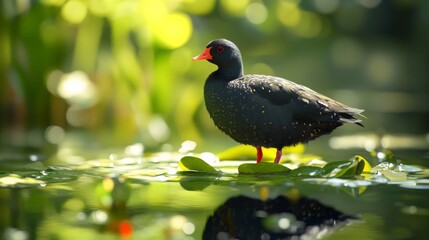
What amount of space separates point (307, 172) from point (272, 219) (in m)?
1.19

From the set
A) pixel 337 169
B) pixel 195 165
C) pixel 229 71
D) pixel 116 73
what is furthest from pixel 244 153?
pixel 116 73

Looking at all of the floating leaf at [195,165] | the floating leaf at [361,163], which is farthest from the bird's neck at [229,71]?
the floating leaf at [361,163]

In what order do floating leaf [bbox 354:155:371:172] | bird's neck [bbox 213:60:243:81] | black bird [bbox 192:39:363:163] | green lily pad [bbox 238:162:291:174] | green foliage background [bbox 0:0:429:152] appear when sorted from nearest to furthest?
1. floating leaf [bbox 354:155:371:172]
2. green lily pad [bbox 238:162:291:174]
3. black bird [bbox 192:39:363:163]
4. bird's neck [bbox 213:60:243:81]
5. green foliage background [bbox 0:0:429:152]

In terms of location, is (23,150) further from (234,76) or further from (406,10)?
(406,10)

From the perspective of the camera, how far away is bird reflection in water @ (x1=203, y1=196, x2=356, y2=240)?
323cm

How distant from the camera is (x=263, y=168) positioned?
183 inches

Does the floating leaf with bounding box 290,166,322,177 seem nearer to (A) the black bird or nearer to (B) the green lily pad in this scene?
(B) the green lily pad

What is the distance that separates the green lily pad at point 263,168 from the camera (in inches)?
183

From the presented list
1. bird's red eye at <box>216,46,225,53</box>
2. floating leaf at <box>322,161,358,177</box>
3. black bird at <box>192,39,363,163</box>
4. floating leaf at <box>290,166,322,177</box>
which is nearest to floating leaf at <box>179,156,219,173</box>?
black bird at <box>192,39,363,163</box>

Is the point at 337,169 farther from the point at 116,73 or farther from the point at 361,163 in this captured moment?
the point at 116,73

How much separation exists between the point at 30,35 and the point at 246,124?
3.35 meters

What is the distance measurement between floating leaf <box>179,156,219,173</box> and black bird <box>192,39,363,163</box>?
31 centimetres

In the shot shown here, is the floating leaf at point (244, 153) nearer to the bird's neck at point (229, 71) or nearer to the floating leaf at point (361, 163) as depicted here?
the bird's neck at point (229, 71)

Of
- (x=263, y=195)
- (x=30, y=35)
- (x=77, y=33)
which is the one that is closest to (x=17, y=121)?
(x=30, y=35)
